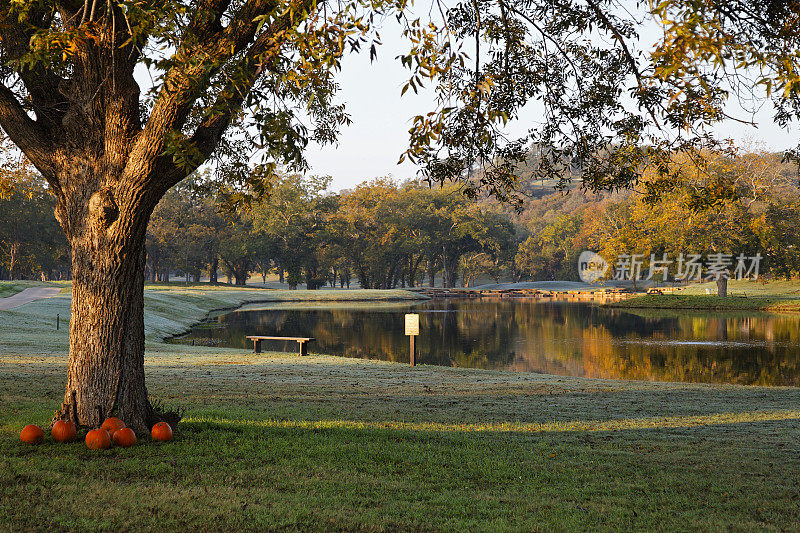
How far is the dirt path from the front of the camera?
2976cm

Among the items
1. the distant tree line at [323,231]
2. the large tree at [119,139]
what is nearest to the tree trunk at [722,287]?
the distant tree line at [323,231]

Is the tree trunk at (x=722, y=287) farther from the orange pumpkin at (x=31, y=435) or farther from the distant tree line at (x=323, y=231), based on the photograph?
the orange pumpkin at (x=31, y=435)

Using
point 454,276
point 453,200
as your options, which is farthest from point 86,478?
point 454,276

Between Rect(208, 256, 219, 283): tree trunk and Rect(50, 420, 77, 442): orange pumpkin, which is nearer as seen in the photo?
Rect(50, 420, 77, 442): orange pumpkin

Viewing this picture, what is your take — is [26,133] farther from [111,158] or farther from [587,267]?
[587,267]

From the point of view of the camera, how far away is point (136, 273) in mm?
6902

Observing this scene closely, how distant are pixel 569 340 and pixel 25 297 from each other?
28467 millimetres

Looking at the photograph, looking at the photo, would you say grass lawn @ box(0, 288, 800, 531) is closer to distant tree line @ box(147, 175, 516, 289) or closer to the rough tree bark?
the rough tree bark

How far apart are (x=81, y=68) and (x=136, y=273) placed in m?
2.42

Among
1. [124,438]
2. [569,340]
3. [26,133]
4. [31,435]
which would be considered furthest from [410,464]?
[569,340]

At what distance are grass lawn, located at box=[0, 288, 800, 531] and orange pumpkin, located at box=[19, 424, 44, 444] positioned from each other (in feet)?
0.56

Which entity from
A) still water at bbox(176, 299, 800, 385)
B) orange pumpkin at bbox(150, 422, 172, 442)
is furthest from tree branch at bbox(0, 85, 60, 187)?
still water at bbox(176, 299, 800, 385)

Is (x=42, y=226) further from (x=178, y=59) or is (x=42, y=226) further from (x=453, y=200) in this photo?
(x=178, y=59)

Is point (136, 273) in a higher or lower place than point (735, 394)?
higher
